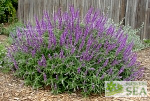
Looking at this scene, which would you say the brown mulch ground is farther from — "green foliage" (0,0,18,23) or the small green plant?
"green foliage" (0,0,18,23)

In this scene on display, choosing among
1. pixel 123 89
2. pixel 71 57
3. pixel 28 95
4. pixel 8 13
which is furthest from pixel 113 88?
pixel 8 13

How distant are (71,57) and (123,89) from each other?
865 millimetres

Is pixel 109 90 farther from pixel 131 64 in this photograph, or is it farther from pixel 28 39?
pixel 28 39

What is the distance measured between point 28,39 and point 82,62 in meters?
0.90

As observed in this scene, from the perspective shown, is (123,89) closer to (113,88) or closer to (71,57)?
(113,88)

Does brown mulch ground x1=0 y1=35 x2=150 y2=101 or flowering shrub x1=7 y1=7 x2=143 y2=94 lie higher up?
flowering shrub x1=7 y1=7 x2=143 y2=94

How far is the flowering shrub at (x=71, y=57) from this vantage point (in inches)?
117

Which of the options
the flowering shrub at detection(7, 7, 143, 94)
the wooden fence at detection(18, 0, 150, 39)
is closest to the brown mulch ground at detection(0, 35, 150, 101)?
the flowering shrub at detection(7, 7, 143, 94)

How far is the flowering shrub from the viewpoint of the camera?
298cm

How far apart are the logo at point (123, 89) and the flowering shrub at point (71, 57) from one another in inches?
3.0

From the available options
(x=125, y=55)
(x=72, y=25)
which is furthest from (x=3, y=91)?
(x=125, y=55)

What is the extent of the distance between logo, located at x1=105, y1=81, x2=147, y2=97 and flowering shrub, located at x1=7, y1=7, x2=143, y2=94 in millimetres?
77

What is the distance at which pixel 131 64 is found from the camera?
335cm

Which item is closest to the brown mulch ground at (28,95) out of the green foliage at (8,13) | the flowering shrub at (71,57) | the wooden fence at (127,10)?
the flowering shrub at (71,57)
